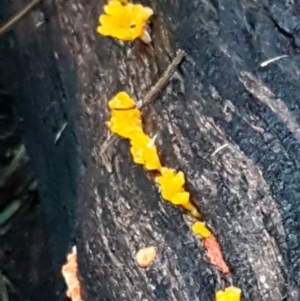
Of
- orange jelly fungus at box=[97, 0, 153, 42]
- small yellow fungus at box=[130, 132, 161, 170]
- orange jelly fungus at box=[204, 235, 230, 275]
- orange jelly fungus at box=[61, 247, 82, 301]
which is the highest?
orange jelly fungus at box=[97, 0, 153, 42]

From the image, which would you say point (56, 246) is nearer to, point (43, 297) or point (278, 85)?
point (43, 297)

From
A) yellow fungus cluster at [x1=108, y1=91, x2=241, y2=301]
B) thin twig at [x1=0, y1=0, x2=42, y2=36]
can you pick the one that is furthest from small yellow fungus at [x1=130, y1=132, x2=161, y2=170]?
thin twig at [x1=0, y1=0, x2=42, y2=36]

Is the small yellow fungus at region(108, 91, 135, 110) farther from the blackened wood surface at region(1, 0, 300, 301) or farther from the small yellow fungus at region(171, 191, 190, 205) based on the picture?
the small yellow fungus at region(171, 191, 190, 205)

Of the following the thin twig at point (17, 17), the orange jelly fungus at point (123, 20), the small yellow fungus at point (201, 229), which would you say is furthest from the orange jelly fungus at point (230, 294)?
the thin twig at point (17, 17)

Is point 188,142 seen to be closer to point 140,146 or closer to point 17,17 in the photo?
point 140,146

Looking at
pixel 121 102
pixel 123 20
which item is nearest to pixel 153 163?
pixel 121 102

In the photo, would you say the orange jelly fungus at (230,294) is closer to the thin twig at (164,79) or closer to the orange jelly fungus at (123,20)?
the thin twig at (164,79)
